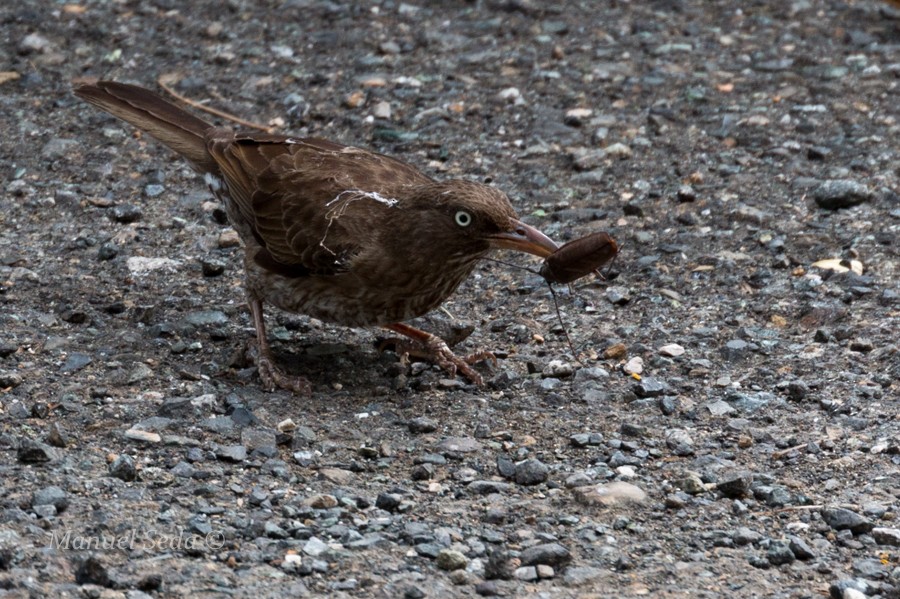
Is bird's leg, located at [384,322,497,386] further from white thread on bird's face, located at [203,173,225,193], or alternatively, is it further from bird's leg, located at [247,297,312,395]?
white thread on bird's face, located at [203,173,225,193]

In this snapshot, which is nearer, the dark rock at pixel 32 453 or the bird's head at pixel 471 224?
the dark rock at pixel 32 453

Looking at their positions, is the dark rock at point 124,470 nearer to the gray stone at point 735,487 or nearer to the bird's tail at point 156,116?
the gray stone at point 735,487

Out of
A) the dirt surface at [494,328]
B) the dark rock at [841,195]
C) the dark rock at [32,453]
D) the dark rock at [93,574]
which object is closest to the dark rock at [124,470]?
the dirt surface at [494,328]

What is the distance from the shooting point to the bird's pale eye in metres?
6.36

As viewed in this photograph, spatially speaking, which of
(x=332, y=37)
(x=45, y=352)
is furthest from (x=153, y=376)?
(x=332, y=37)

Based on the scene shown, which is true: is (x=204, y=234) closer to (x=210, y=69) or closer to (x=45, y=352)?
(x=45, y=352)

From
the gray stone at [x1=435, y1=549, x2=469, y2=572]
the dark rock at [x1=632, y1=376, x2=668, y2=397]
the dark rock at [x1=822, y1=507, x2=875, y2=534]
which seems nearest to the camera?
the gray stone at [x1=435, y1=549, x2=469, y2=572]

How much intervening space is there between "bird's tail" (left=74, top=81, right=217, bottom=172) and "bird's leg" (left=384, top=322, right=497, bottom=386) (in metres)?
1.66

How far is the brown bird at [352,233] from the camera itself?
6.44 m

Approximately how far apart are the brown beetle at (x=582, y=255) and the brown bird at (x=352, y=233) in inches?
2.5

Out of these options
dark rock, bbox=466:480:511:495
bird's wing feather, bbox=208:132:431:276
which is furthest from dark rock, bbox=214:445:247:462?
bird's wing feather, bbox=208:132:431:276

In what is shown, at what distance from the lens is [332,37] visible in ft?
35.3

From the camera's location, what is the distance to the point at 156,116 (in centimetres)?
779

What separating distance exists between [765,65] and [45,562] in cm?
762
